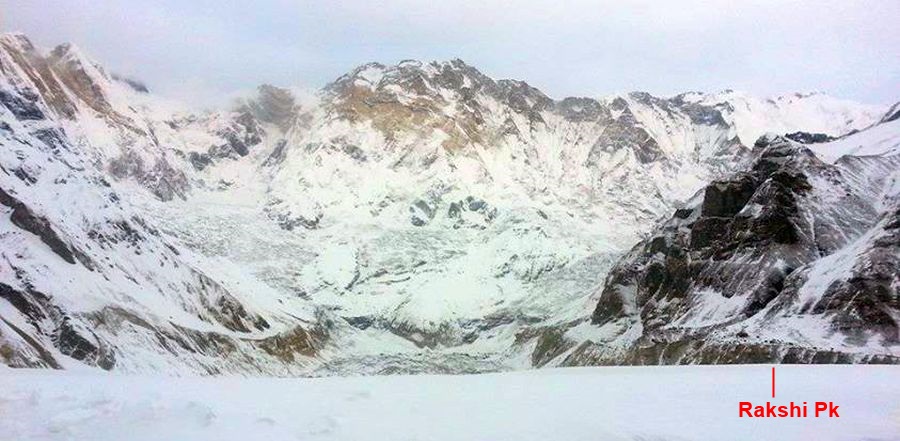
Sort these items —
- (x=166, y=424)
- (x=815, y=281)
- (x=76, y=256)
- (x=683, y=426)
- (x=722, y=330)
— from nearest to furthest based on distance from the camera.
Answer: (x=166, y=424), (x=683, y=426), (x=815, y=281), (x=722, y=330), (x=76, y=256)

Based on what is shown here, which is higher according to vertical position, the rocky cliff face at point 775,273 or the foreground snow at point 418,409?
the foreground snow at point 418,409

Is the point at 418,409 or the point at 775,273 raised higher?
the point at 418,409

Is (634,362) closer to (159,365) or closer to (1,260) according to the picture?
(159,365)

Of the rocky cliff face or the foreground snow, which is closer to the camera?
the foreground snow

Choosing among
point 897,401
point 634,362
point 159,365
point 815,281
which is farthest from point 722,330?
point 897,401

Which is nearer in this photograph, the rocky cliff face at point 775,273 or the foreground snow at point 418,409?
the foreground snow at point 418,409

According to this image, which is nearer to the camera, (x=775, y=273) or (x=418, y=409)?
(x=418, y=409)

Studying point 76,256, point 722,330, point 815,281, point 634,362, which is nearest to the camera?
point 815,281

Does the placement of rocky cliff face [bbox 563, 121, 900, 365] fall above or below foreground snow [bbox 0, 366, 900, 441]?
below
